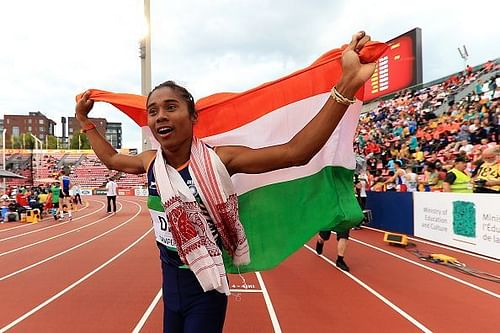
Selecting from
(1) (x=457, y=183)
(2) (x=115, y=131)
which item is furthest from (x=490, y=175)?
(2) (x=115, y=131)

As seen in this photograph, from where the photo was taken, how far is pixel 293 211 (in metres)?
2.36

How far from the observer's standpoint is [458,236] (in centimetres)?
816

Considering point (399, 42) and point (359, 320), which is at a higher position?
point (399, 42)

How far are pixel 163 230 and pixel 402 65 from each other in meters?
22.3

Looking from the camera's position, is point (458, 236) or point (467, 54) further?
point (467, 54)

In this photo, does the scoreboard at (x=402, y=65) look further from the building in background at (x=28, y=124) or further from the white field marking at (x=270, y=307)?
the building in background at (x=28, y=124)

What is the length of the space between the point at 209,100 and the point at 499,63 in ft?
60.5

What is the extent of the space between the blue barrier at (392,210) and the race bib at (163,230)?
924 cm

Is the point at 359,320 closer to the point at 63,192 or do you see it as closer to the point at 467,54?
the point at 63,192

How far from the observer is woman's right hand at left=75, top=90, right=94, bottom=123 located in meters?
2.44

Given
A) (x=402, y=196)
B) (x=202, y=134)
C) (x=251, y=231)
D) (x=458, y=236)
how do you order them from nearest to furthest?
(x=251, y=231) → (x=202, y=134) → (x=458, y=236) → (x=402, y=196)

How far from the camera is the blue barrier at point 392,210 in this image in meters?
10.2

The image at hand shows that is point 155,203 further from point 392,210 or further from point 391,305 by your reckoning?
point 392,210

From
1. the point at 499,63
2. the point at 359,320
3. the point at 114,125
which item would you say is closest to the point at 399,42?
the point at 499,63
